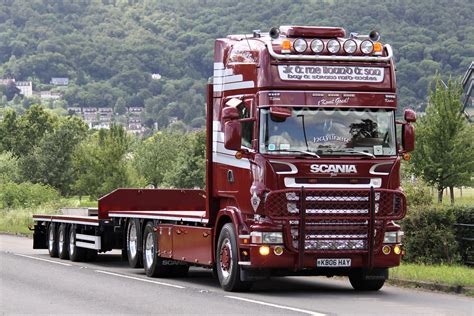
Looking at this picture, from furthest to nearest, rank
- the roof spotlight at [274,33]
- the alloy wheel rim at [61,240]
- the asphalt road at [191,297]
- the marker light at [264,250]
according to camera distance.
Answer: the alloy wheel rim at [61,240], the roof spotlight at [274,33], the marker light at [264,250], the asphalt road at [191,297]

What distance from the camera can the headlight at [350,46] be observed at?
774 inches

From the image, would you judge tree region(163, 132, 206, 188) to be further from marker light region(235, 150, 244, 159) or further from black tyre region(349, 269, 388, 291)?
marker light region(235, 150, 244, 159)

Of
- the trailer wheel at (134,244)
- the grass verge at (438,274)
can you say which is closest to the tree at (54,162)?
the trailer wheel at (134,244)

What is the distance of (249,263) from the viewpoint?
19016 millimetres

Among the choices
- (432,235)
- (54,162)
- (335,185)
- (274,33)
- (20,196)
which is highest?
(54,162)

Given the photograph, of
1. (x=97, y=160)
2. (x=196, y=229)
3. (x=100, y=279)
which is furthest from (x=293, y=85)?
(x=97, y=160)

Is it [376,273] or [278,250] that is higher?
[278,250]

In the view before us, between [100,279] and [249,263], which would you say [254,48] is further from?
[100,279]

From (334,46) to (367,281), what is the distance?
3.88 m

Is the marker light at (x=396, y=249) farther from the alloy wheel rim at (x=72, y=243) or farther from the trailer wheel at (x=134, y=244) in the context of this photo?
the alloy wheel rim at (x=72, y=243)

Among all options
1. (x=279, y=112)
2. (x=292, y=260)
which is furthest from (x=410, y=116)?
(x=292, y=260)

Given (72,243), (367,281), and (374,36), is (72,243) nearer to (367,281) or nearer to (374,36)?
(367,281)

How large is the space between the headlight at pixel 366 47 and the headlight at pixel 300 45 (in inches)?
36.9

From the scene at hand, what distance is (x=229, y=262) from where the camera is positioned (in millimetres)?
19828
